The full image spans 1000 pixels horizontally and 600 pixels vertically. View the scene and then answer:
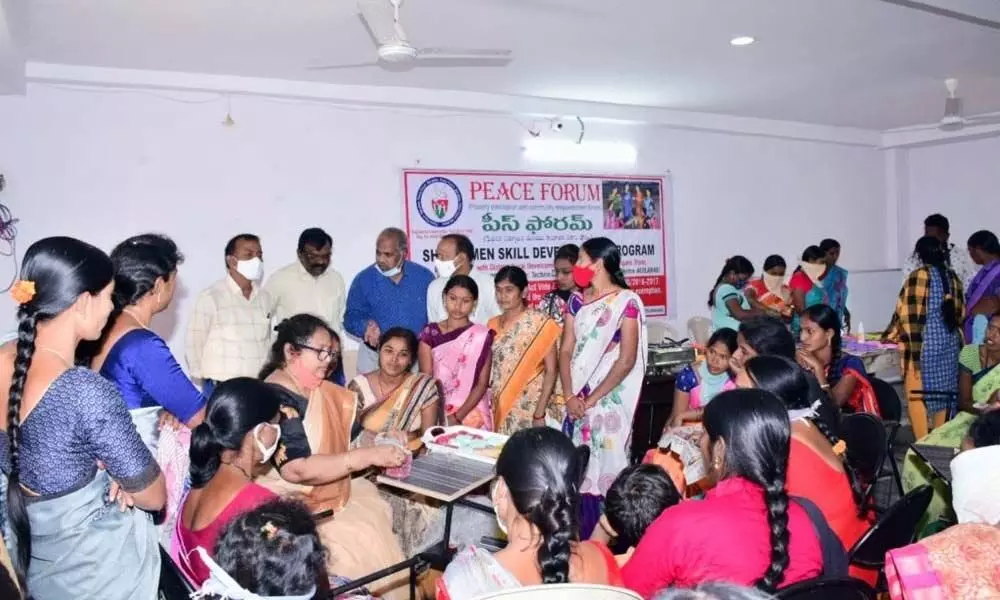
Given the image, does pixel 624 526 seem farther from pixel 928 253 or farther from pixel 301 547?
pixel 928 253

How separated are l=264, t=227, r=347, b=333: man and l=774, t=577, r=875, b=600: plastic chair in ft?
12.4

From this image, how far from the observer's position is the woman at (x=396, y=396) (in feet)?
10.5

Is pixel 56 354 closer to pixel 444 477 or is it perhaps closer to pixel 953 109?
pixel 444 477

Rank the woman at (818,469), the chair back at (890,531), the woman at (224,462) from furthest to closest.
Result: the woman at (818,469), the chair back at (890,531), the woman at (224,462)

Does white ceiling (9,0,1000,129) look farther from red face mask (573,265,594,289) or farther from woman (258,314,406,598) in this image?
woman (258,314,406,598)

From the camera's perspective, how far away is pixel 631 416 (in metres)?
3.84

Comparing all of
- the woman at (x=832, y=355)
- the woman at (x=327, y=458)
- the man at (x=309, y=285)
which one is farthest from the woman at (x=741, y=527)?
the man at (x=309, y=285)

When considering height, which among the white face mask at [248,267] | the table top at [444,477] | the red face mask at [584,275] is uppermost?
the white face mask at [248,267]

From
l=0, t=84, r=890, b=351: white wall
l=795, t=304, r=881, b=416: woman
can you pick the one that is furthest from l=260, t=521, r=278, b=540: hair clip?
l=0, t=84, r=890, b=351: white wall

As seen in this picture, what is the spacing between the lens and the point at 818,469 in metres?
2.15

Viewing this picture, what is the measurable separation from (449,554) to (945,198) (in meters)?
8.87

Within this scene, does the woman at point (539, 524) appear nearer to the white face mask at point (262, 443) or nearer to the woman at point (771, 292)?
the white face mask at point (262, 443)

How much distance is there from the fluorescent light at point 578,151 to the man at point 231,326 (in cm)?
294

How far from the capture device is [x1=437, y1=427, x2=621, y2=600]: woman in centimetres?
163
